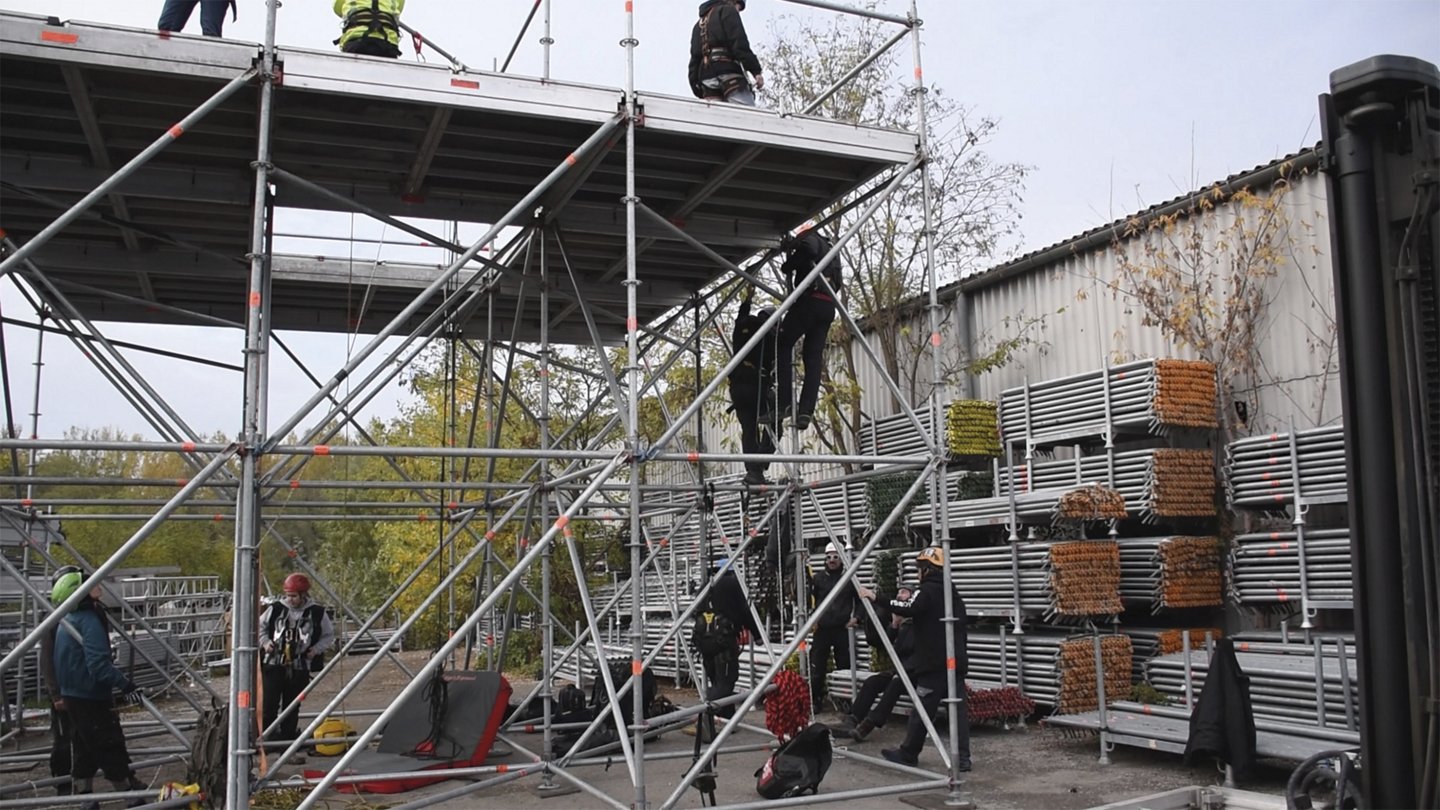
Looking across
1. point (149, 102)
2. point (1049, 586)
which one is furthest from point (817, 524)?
point (149, 102)

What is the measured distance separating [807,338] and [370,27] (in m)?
4.50

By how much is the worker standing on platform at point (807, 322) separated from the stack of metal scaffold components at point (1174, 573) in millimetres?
4979

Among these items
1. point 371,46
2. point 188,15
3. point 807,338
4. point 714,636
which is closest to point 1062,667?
point 714,636

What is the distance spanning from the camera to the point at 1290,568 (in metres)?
11.9

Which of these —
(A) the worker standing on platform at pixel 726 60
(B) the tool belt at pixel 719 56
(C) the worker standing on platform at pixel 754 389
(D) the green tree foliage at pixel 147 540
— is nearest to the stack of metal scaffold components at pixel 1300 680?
(C) the worker standing on platform at pixel 754 389

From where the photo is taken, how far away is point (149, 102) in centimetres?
772

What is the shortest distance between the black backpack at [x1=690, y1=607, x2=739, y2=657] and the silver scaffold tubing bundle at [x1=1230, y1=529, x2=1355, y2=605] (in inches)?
223

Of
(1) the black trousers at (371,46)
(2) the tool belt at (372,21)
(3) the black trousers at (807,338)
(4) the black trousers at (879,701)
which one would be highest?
(2) the tool belt at (372,21)

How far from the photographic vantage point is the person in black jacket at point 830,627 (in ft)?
45.5

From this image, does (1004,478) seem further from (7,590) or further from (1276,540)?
(7,590)

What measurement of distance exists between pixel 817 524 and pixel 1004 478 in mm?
3775

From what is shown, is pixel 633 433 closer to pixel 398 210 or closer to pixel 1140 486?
pixel 398 210

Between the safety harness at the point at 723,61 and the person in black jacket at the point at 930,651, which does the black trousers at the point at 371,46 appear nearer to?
the safety harness at the point at 723,61

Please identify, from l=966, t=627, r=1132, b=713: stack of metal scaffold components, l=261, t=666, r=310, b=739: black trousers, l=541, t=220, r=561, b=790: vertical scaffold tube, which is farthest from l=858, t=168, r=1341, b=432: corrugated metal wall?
l=261, t=666, r=310, b=739: black trousers
